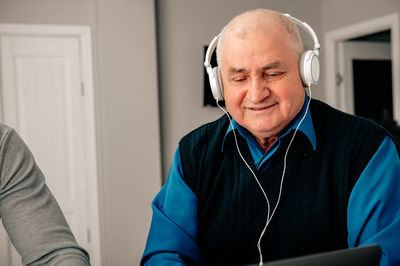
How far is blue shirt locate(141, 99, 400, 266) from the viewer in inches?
38.2

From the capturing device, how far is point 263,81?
1093mm

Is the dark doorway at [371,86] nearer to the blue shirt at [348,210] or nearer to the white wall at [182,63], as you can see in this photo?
the white wall at [182,63]

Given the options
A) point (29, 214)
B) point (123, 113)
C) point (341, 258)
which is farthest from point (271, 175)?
point (123, 113)

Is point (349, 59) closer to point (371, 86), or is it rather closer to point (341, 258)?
point (371, 86)

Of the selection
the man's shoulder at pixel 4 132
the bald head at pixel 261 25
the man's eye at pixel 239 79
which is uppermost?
the bald head at pixel 261 25

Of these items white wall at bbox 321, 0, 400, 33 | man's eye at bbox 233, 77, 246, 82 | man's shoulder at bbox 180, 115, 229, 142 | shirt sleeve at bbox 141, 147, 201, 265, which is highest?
white wall at bbox 321, 0, 400, 33

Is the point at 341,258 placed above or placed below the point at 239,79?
below

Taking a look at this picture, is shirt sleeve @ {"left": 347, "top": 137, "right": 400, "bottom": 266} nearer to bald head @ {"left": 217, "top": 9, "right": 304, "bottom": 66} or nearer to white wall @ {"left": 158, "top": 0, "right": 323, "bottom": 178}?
bald head @ {"left": 217, "top": 9, "right": 304, "bottom": 66}

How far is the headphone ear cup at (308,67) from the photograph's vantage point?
1.10 metres

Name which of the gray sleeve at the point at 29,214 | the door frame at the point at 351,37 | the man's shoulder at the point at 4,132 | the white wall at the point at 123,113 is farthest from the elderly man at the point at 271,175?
the door frame at the point at 351,37

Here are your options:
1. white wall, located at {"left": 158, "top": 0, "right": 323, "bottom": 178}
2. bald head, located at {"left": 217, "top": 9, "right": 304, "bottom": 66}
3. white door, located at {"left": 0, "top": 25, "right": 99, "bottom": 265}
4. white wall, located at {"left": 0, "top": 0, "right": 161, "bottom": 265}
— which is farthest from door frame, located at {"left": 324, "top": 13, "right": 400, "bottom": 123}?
bald head, located at {"left": 217, "top": 9, "right": 304, "bottom": 66}

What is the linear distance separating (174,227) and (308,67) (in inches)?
22.7

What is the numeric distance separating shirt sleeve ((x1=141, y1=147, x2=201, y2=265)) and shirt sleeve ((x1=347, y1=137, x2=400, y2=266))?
428 millimetres

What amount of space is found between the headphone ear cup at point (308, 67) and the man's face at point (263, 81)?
0.06ft
